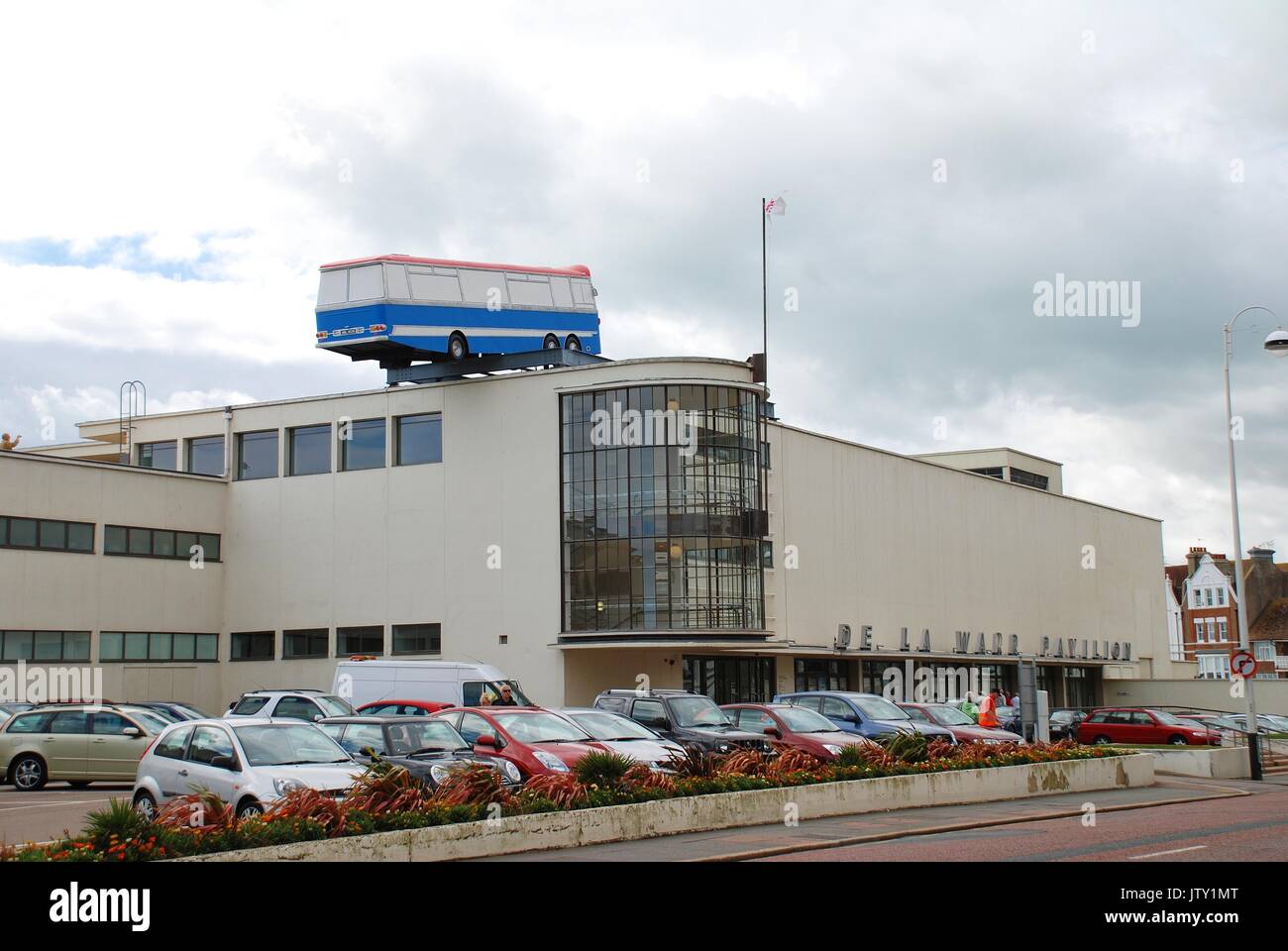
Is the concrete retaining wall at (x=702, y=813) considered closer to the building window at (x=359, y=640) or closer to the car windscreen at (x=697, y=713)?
the car windscreen at (x=697, y=713)

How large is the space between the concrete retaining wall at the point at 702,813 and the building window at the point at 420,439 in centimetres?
2561

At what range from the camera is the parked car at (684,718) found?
23375 mm

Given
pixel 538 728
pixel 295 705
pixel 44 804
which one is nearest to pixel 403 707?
pixel 295 705

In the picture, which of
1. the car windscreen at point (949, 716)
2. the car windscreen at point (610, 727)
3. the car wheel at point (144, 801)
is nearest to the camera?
the car wheel at point (144, 801)

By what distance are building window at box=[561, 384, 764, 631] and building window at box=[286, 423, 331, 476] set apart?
31.1 ft

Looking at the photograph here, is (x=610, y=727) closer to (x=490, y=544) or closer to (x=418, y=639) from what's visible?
(x=490, y=544)

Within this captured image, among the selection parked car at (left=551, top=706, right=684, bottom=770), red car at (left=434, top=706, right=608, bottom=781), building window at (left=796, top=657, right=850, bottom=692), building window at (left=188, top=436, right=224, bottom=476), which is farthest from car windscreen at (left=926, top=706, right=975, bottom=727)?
building window at (left=188, top=436, right=224, bottom=476)

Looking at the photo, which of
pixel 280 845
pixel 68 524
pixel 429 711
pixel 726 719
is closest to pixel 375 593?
pixel 68 524

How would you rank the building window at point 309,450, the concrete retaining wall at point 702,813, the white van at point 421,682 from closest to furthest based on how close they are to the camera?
the concrete retaining wall at point 702,813 < the white van at point 421,682 < the building window at point 309,450

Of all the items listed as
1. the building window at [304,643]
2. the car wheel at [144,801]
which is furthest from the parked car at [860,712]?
the building window at [304,643]

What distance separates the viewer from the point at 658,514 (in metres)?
42.0

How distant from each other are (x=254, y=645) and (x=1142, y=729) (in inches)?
1151
